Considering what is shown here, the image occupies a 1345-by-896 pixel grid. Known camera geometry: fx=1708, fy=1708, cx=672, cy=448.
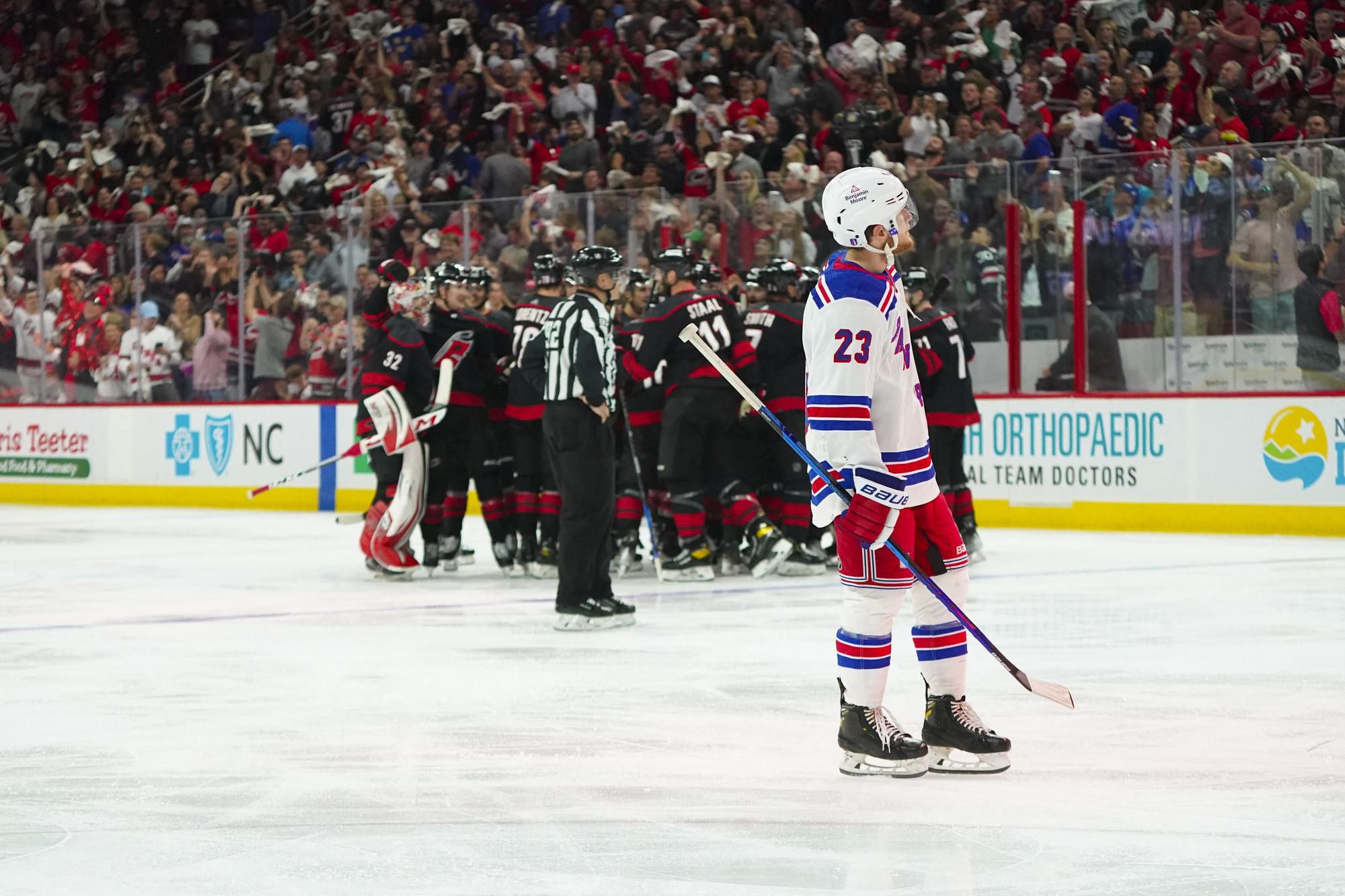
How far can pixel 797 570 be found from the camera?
9.63 meters

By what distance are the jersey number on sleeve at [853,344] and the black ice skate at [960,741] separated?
95cm

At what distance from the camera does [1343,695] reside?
5.47 meters

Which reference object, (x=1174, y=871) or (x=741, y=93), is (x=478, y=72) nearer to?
(x=741, y=93)

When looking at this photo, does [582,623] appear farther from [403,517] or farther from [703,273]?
[703,273]

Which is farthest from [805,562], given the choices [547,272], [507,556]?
[547,272]

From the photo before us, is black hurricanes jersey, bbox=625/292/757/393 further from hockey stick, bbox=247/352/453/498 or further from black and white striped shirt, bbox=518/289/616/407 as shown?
black and white striped shirt, bbox=518/289/616/407

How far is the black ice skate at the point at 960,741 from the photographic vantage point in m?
4.46

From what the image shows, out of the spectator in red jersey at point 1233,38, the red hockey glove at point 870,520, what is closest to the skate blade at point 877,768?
the red hockey glove at point 870,520

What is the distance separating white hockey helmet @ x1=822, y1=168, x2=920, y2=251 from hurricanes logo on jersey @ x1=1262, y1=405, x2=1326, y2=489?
24.6 feet

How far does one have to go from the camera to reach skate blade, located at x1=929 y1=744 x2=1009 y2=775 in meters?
4.45

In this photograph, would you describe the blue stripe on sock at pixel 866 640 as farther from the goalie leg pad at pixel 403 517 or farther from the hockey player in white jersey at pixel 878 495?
the goalie leg pad at pixel 403 517

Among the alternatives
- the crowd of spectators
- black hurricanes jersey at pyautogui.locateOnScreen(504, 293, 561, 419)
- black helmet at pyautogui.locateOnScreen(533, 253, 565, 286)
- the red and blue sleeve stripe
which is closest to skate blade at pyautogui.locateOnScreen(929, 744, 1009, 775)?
the red and blue sleeve stripe

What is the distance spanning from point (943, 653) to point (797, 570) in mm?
5096

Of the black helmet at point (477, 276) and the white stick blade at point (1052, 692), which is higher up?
the black helmet at point (477, 276)
